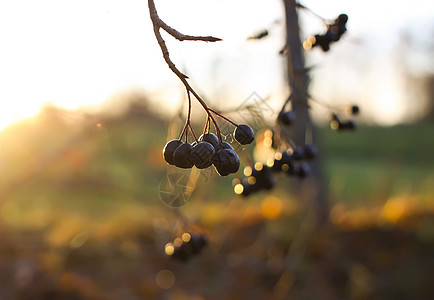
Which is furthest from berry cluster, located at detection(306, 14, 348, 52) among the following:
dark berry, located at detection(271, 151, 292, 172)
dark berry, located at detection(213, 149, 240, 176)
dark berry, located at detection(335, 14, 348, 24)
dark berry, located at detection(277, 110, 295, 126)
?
dark berry, located at detection(213, 149, 240, 176)

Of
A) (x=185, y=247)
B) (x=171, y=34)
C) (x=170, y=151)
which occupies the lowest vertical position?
(x=185, y=247)

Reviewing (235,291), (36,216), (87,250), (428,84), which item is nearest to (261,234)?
(235,291)

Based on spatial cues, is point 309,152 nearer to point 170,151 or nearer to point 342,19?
point 342,19

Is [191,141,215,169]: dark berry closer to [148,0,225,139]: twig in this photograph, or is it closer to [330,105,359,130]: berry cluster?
[148,0,225,139]: twig

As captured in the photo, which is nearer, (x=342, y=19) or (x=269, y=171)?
(x=342, y=19)

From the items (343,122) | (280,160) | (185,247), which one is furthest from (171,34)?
(343,122)

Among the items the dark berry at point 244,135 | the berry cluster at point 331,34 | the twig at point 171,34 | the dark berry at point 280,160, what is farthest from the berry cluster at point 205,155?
the berry cluster at point 331,34
